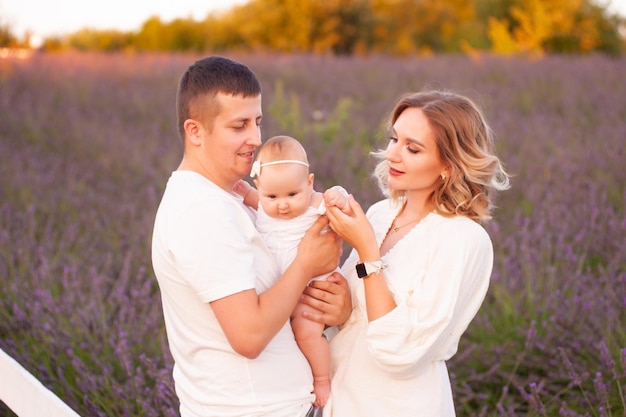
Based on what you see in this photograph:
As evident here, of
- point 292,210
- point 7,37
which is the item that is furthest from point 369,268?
point 7,37

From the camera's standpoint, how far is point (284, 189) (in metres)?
2.04

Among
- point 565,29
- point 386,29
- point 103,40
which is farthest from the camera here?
point 103,40

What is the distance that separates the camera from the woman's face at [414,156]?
7.07 feet

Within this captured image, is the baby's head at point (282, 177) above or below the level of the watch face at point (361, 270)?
above

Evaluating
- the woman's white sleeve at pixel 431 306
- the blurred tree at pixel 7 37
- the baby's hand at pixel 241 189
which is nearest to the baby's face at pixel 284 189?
the baby's hand at pixel 241 189

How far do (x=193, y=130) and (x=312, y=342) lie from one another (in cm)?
70

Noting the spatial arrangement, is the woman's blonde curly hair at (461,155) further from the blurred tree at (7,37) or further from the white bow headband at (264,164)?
the blurred tree at (7,37)

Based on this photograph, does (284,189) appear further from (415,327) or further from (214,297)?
(415,327)

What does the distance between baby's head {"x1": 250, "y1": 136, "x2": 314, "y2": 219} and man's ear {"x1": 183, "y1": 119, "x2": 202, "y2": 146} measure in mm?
193

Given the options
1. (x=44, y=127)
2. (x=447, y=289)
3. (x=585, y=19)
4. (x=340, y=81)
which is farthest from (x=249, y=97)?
(x=585, y=19)

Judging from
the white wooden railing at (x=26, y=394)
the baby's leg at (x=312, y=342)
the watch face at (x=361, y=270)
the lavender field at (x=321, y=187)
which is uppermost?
the watch face at (x=361, y=270)

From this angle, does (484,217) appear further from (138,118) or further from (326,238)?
(138,118)

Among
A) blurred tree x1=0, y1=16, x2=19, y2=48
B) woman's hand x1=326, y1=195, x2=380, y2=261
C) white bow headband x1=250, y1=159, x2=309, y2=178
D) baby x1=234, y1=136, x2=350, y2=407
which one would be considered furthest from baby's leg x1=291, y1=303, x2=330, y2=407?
blurred tree x1=0, y1=16, x2=19, y2=48

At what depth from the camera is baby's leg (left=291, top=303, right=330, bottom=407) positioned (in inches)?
81.6
